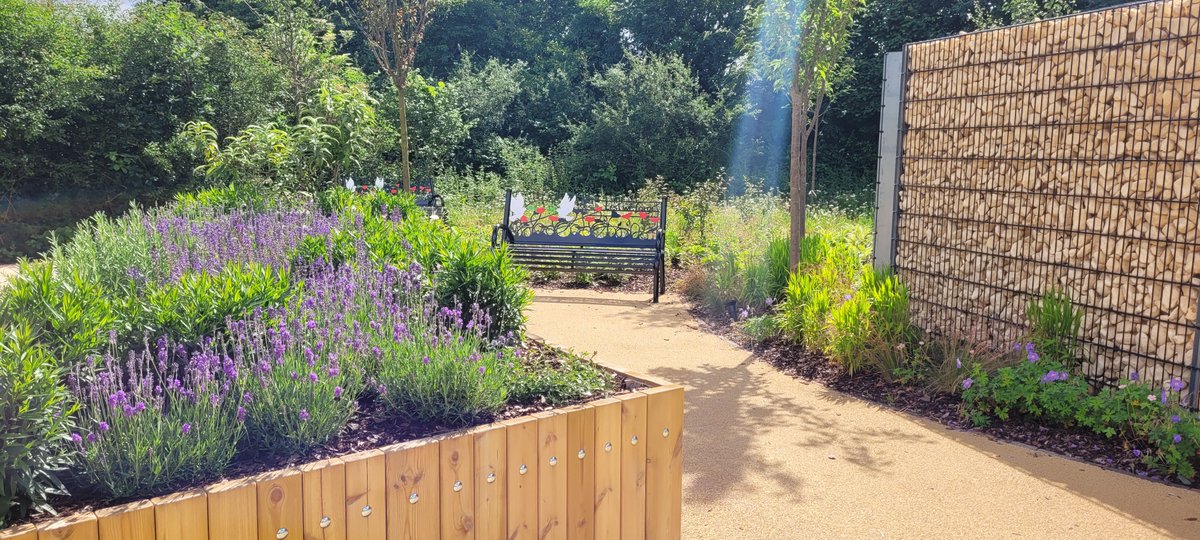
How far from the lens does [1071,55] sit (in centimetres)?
450

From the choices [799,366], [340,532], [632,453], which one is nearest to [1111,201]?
[799,366]

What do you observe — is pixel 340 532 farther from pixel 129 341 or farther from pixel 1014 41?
pixel 1014 41

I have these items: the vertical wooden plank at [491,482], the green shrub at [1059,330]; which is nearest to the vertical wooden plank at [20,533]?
the vertical wooden plank at [491,482]

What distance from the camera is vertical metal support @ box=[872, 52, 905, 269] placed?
5.76 meters

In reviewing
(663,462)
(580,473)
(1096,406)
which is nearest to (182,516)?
(580,473)

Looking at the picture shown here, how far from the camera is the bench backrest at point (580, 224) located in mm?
8422

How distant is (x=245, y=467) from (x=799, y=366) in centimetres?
405

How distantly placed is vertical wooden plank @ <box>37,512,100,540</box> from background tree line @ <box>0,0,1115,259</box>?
652cm

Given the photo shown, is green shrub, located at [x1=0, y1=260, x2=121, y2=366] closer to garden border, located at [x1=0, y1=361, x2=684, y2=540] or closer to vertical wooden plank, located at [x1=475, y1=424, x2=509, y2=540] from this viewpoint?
garden border, located at [x1=0, y1=361, x2=684, y2=540]

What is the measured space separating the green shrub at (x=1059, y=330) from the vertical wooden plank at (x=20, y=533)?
172 inches

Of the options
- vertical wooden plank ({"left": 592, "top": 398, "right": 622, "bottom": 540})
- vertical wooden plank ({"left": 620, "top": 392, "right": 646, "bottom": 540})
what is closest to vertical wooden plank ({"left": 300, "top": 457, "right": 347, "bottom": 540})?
vertical wooden plank ({"left": 592, "top": 398, "right": 622, "bottom": 540})

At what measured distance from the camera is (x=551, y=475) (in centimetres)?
255

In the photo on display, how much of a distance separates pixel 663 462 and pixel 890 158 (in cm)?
369

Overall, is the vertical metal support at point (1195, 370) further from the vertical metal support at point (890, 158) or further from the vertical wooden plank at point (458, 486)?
the vertical wooden plank at point (458, 486)
